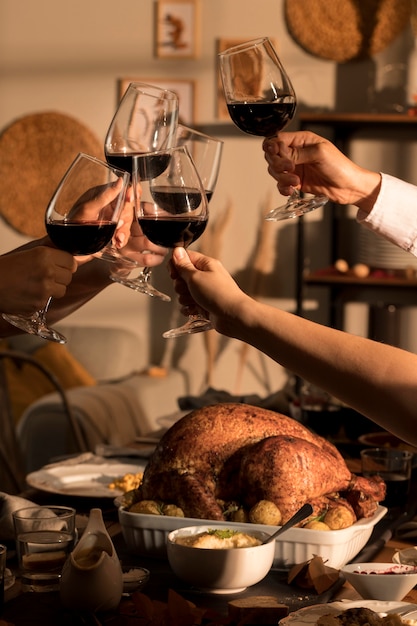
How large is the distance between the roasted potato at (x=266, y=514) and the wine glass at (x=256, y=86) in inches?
23.9

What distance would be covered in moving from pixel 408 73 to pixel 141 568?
3.91 meters

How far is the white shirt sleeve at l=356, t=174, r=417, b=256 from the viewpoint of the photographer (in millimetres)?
1918

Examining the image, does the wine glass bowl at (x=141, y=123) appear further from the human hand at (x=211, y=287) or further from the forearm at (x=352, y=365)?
the forearm at (x=352, y=365)

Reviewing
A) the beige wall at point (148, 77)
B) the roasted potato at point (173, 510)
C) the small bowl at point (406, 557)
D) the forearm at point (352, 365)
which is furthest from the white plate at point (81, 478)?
the beige wall at point (148, 77)

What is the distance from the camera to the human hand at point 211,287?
1.33 m

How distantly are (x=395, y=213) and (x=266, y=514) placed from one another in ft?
2.47

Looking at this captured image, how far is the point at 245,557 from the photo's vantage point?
4.33 feet

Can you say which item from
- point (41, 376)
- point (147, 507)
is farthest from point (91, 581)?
point (41, 376)

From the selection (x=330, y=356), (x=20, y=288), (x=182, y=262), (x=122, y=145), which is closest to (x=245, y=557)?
(x=330, y=356)

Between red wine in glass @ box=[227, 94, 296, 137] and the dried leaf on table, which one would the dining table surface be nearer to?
the dried leaf on table

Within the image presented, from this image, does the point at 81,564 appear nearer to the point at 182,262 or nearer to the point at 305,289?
the point at 182,262

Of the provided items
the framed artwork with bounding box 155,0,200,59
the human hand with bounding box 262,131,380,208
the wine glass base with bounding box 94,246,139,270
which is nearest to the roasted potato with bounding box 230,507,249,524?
the wine glass base with bounding box 94,246,139,270

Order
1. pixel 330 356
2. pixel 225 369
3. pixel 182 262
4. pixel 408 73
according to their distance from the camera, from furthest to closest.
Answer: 1. pixel 225 369
2. pixel 408 73
3. pixel 182 262
4. pixel 330 356

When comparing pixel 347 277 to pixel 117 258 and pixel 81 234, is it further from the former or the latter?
pixel 81 234
